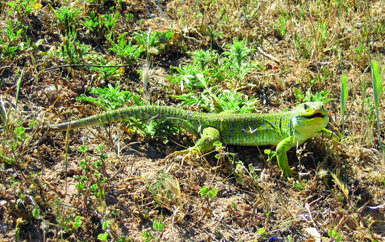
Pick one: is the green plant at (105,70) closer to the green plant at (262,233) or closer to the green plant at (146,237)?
the green plant at (146,237)

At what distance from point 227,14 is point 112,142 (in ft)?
11.8

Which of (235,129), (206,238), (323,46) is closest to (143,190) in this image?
(206,238)

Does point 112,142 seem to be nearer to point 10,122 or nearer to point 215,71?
point 10,122

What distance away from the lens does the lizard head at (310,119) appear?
181 inches

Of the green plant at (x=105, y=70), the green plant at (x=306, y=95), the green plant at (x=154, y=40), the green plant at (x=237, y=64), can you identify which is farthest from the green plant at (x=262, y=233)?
the green plant at (x=154, y=40)

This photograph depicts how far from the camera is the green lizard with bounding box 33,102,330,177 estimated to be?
15.8ft

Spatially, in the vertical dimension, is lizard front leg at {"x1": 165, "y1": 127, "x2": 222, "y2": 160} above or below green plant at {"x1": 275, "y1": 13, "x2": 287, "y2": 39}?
below

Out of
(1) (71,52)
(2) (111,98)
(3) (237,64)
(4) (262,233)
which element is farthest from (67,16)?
(4) (262,233)

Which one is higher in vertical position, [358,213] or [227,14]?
[227,14]

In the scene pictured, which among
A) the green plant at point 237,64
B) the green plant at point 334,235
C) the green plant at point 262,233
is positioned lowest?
the green plant at point 262,233

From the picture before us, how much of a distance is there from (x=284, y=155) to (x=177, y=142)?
1.33 meters

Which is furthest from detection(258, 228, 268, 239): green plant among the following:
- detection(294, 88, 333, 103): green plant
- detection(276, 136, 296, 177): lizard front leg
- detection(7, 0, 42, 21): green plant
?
detection(7, 0, 42, 21): green plant

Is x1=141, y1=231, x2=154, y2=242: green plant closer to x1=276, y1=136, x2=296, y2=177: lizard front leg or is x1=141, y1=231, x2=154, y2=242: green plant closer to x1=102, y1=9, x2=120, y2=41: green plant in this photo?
x1=276, y1=136, x2=296, y2=177: lizard front leg

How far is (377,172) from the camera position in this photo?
4727 millimetres
